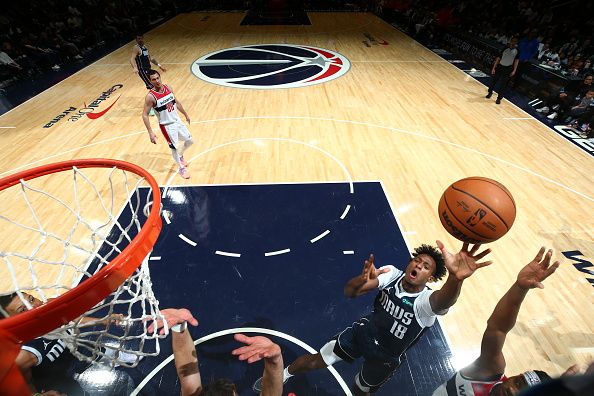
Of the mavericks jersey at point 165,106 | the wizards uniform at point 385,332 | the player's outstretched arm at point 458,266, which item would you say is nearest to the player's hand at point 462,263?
the player's outstretched arm at point 458,266

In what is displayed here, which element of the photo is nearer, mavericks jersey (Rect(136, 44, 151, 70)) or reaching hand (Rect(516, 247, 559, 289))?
reaching hand (Rect(516, 247, 559, 289))

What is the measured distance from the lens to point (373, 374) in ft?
9.87

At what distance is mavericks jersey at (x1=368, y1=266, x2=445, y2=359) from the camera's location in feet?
8.96

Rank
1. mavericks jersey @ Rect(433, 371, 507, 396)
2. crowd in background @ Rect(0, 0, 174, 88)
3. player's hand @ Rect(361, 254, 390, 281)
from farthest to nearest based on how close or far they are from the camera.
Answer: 1. crowd in background @ Rect(0, 0, 174, 88)
2. mavericks jersey @ Rect(433, 371, 507, 396)
3. player's hand @ Rect(361, 254, 390, 281)

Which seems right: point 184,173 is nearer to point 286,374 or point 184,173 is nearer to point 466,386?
point 286,374

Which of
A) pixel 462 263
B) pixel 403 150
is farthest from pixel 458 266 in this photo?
pixel 403 150

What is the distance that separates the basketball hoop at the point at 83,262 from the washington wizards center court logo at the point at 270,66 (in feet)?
19.2

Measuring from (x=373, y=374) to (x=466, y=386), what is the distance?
0.74 metres

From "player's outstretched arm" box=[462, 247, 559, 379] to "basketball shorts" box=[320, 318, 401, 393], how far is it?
2.14 ft

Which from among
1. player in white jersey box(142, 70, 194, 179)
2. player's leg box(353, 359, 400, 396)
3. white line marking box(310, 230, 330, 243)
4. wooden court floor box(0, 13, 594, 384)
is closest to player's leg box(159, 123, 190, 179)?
player in white jersey box(142, 70, 194, 179)

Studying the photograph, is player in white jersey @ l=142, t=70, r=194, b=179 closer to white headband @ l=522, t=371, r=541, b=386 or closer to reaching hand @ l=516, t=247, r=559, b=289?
reaching hand @ l=516, t=247, r=559, b=289

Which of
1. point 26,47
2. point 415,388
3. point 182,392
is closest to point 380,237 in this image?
point 415,388

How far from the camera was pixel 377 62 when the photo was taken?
1265 cm

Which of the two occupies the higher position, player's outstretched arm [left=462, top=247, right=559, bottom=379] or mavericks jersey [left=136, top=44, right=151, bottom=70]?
player's outstretched arm [left=462, top=247, right=559, bottom=379]
